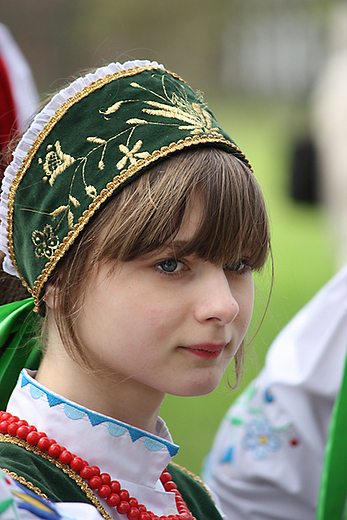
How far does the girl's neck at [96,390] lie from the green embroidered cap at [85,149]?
0.14m

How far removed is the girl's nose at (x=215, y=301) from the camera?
1064 mm

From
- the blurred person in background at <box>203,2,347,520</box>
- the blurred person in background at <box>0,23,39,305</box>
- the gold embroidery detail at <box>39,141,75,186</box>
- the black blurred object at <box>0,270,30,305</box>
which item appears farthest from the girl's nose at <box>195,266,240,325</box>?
the blurred person in background at <box>0,23,39,305</box>

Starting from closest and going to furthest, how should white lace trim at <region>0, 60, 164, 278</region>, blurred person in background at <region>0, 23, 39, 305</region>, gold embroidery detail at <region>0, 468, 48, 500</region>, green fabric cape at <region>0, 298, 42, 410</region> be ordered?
gold embroidery detail at <region>0, 468, 48, 500</region> → white lace trim at <region>0, 60, 164, 278</region> → green fabric cape at <region>0, 298, 42, 410</region> → blurred person in background at <region>0, 23, 39, 305</region>

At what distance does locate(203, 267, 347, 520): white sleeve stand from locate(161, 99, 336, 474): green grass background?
137mm

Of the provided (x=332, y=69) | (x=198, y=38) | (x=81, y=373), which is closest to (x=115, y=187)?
(x=81, y=373)

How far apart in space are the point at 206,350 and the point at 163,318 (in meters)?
0.11

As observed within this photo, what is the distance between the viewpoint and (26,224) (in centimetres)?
118

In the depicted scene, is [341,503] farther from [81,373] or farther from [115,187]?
[115,187]

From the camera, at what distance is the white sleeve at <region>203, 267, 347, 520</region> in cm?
205

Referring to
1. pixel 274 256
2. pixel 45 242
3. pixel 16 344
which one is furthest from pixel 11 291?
pixel 274 256

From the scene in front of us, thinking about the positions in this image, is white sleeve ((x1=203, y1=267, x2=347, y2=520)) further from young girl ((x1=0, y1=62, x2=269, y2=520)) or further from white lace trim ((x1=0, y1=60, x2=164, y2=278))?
white lace trim ((x1=0, y1=60, x2=164, y2=278))

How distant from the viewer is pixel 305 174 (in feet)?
28.8

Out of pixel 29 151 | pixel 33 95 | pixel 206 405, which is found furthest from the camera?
pixel 206 405

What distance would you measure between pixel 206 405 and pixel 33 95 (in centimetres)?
284
